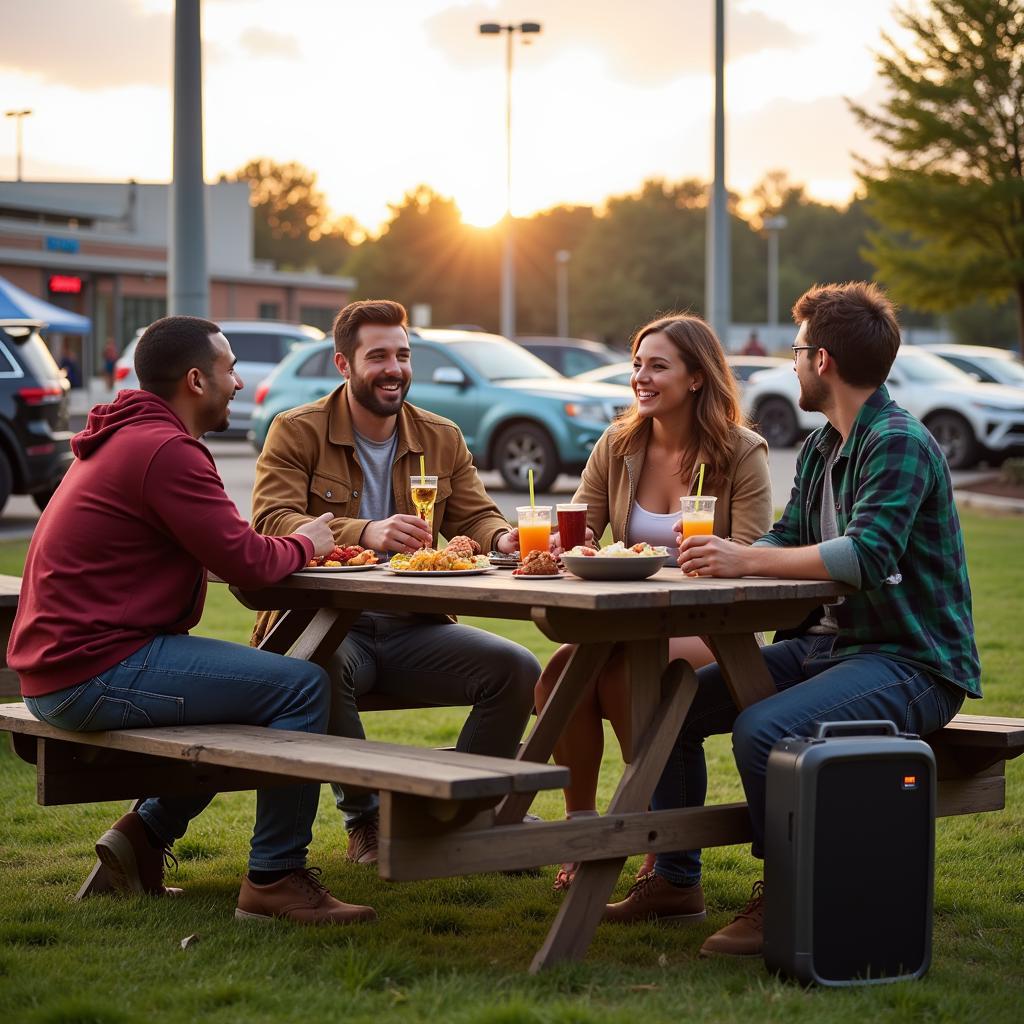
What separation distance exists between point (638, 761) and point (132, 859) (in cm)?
164

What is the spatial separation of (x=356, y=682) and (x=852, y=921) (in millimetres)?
1932

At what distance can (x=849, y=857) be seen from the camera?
167 inches

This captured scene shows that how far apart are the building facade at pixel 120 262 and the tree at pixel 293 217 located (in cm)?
6109

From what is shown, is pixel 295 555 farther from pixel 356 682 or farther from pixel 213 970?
pixel 213 970

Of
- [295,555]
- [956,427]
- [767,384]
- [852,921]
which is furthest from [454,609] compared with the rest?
[767,384]

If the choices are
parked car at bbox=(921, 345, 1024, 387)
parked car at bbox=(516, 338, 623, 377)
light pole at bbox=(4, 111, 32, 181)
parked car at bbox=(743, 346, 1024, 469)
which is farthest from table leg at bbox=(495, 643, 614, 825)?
light pole at bbox=(4, 111, 32, 181)

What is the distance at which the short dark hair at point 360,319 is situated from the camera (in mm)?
5863

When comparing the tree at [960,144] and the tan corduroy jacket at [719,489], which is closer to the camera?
the tan corduroy jacket at [719,489]

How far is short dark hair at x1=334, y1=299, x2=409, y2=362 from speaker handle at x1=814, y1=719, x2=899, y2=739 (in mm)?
2256

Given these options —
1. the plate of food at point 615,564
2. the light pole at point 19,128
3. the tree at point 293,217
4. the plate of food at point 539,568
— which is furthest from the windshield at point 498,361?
the tree at point 293,217

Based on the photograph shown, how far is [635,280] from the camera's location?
10294 cm

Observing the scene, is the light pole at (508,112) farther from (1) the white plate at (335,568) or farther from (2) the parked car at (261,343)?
(1) the white plate at (335,568)

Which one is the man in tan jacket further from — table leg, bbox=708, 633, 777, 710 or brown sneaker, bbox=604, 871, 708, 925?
table leg, bbox=708, 633, 777, 710

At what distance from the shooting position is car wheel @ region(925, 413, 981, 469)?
22469 mm
